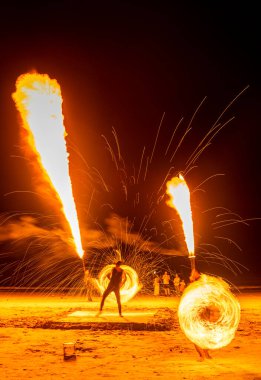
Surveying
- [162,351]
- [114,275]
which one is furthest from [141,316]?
[162,351]

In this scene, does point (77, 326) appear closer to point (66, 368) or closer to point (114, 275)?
point (114, 275)

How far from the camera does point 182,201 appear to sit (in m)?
9.54

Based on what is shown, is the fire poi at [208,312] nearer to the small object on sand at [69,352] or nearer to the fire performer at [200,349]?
the fire performer at [200,349]

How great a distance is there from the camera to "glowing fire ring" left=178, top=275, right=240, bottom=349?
26.2 feet

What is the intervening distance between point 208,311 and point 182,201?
211 centimetres

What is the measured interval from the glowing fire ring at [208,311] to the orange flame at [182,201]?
2.70ft

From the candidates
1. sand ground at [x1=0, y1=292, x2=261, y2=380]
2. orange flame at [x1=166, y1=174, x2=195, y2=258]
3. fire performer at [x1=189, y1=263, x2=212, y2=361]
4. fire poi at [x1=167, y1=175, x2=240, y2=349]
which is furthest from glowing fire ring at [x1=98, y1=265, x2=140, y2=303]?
fire poi at [x1=167, y1=175, x2=240, y2=349]

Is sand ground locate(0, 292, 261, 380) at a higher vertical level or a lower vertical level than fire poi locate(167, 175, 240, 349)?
lower

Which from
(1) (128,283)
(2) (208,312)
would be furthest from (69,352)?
(1) (128,283)

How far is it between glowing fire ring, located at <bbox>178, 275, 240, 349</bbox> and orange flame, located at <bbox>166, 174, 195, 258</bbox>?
2.70 feet

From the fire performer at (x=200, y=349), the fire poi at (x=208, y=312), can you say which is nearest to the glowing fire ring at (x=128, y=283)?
the fire performer at (x=200, y=349)

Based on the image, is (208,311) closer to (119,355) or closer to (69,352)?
(119,355)

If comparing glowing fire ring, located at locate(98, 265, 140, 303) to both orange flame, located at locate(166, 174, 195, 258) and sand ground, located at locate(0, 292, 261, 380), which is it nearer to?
sand ground, located at locate(0, 292, 261, 380)

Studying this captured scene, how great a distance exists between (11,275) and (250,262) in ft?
74.3
